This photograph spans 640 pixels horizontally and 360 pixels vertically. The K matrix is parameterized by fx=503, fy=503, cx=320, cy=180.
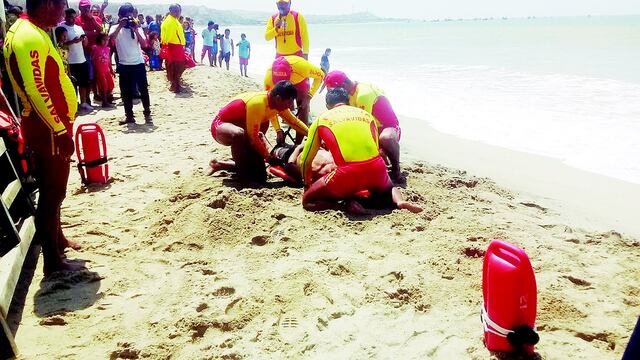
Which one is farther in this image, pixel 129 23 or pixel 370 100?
pixel 129 23

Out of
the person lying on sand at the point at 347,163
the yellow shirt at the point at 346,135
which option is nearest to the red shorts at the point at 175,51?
the person lying on sand at the point at 347,163

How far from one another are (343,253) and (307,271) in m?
0.38

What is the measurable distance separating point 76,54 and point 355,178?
6.51 metres

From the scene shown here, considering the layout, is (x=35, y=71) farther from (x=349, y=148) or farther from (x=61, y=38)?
(x=61, y=38)

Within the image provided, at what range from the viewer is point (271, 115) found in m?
5.12

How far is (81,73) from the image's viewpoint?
8664mm

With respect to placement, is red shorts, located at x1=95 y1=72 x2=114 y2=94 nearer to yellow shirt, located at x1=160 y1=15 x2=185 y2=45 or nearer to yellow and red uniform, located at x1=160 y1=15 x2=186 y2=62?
yellow and red uniform, located at x1=160 y1=15 x2=186 y2=62

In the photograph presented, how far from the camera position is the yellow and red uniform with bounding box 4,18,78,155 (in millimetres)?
2943

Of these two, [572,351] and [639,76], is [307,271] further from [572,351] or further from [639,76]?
[639,76]

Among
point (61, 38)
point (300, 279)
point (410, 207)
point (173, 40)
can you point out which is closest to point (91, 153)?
point (300, 279)

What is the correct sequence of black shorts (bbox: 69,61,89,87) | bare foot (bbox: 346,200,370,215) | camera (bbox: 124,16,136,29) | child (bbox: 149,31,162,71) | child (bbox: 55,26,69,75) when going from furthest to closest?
child (bbox: 149,31,162,71) < black shorts (bbox: 69,61,89,87) < child (bbox: 55,26,69,75) < camera (bbox: 124,16,136,29) < bare foot (bbox: 346,200,370,215)

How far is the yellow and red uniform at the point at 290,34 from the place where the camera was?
24.2ft

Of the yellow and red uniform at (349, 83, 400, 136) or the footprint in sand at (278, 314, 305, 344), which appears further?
the yellow and red uniform at (349, 83, 400, 136)

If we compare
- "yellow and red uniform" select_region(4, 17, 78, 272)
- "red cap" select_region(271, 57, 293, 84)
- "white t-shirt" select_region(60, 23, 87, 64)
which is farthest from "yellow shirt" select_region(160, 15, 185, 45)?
"yellow and red uniform" select_region(4, 17, 78, 272)
